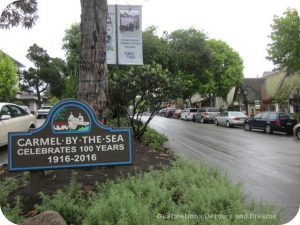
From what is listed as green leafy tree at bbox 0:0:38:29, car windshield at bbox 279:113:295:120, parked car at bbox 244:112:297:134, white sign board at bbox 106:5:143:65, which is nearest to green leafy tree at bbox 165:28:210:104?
parked car at bbox 244:112:297:134

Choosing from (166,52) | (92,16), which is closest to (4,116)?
(92,16)

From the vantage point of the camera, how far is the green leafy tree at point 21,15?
8.12m

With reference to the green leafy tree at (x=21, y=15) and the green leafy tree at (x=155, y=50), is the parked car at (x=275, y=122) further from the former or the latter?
the green leafy tree at (x=21, y=15)

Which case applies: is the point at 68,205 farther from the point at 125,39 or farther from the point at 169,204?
the point at 125,39

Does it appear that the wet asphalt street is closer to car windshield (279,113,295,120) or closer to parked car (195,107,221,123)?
car windshield (279,113,295,120)

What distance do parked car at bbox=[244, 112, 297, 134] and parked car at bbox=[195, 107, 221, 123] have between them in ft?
36.0

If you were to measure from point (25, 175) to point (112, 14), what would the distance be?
680 centimetres

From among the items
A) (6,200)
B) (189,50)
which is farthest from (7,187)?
(189,50)

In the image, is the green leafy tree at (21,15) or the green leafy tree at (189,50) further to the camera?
the green leafy tree at (189,50)

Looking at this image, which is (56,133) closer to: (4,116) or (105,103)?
(105,103)

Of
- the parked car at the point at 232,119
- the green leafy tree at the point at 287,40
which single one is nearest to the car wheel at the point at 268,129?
the green leafy tree at the point at 287,40

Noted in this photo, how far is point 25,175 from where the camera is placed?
636 cm

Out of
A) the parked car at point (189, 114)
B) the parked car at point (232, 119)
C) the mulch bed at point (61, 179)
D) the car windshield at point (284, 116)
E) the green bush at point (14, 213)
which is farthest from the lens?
the parked car at point (189, 114)

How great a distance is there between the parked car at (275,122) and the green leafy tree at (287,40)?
3172 mm
